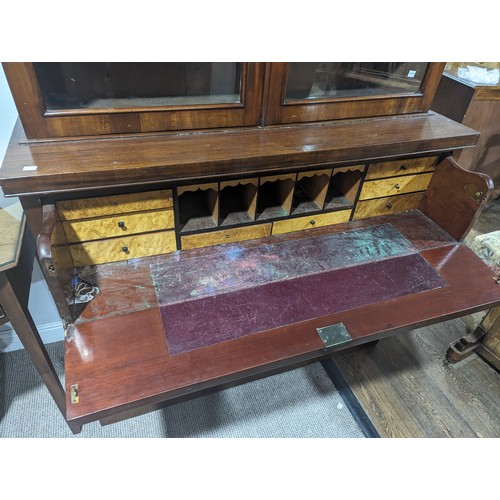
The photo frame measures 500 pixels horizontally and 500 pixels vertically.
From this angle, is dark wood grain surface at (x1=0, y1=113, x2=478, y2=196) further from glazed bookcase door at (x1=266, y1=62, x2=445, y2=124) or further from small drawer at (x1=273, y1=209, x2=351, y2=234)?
small drawer at (x1=273, y1=209, x2=351, y2=234)

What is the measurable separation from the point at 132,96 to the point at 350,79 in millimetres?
701

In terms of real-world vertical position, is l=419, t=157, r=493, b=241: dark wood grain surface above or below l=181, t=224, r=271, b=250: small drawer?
above

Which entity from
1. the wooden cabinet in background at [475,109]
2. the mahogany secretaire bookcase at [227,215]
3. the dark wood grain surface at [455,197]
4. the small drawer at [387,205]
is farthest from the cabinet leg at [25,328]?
the wooden cabinet in background at [475,109]

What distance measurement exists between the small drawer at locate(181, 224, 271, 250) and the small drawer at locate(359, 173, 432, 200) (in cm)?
40

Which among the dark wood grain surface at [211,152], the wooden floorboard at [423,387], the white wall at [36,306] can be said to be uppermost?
the dark wood grain surface at [211,152]

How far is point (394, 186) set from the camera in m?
1.40

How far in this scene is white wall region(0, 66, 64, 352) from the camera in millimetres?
1205

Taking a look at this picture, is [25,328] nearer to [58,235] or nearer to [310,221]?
[58,235]

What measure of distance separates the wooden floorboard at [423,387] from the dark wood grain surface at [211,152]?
977 mm

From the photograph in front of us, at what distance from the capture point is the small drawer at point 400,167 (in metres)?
1.31

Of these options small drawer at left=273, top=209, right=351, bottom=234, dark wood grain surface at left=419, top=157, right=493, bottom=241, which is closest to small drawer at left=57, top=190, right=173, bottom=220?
small drawer at left=273, top=209, right=351, bottom=234

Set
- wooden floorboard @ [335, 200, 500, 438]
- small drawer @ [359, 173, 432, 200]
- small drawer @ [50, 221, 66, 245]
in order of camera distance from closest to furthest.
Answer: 1. small drawer @ [50, 221, 66, 245]
2. small drawer @ [359, 173, 432, 200]
3. wooden floorboard @ [335, 200, 500, 438]

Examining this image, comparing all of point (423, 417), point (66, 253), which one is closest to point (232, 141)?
A: point (66, 253)

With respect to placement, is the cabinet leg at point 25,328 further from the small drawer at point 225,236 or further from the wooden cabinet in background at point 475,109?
the wooden cabinet in background at point 475,109
